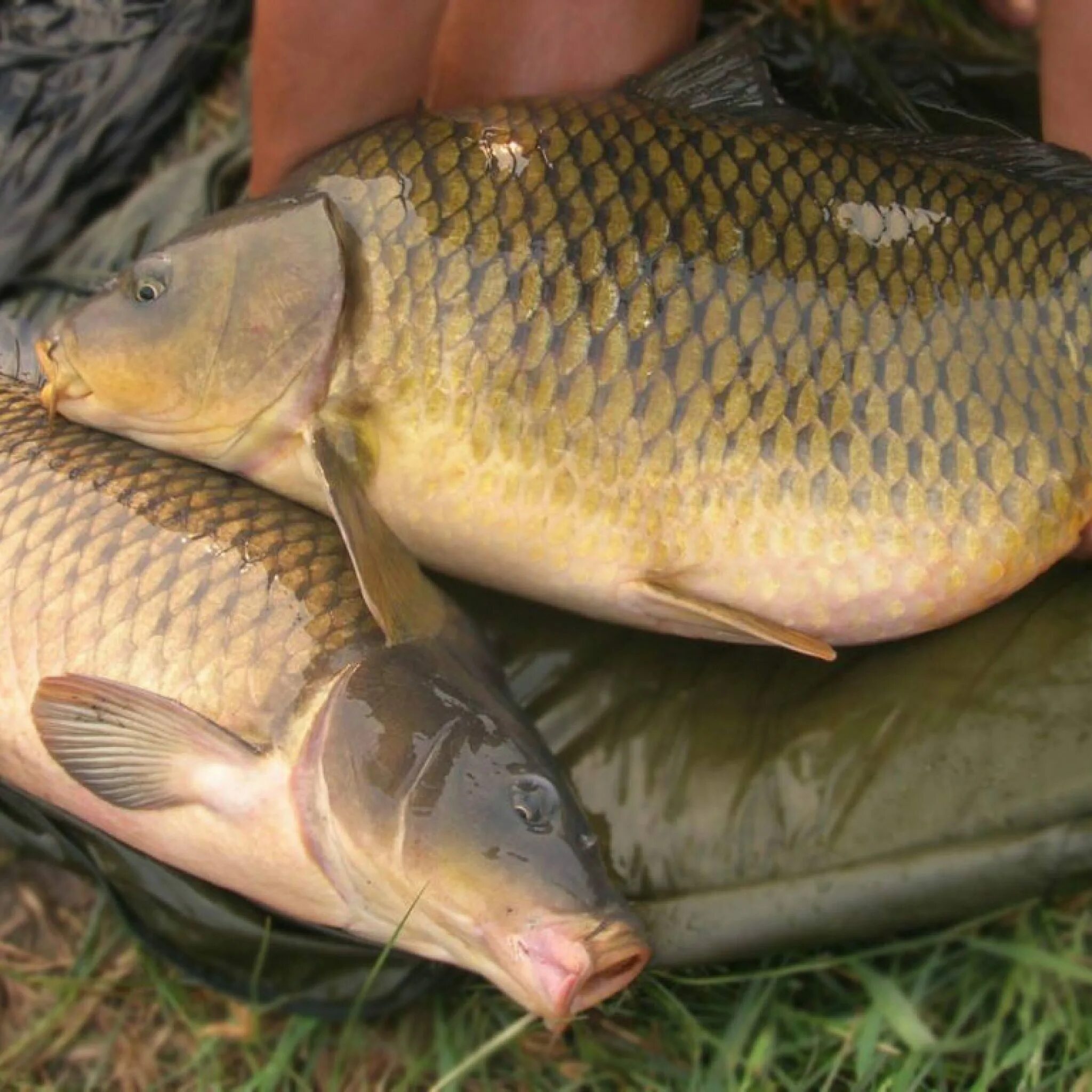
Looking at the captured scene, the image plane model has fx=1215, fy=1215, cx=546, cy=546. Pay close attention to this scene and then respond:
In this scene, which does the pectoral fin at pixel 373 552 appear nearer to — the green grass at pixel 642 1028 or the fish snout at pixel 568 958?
the fish snout at pixel 568 958

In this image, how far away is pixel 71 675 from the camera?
1.58 m

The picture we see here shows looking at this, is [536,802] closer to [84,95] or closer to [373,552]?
[373,552]

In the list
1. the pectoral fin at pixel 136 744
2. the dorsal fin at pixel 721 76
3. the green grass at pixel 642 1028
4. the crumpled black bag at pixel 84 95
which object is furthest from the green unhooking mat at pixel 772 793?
the crumpled black bag at pixel 84 95

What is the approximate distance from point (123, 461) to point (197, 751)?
1.50 ft

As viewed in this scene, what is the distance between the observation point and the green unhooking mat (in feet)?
5.36

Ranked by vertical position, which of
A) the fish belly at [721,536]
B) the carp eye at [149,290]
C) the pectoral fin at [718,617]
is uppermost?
the carp eye at [149,290]

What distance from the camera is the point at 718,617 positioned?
164 centimetres

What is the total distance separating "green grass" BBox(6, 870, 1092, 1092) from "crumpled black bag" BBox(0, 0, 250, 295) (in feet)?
4.06

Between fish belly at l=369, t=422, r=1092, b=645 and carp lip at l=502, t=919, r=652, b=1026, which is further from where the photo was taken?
fish belly at l=369, t=422, r=1092, b=645

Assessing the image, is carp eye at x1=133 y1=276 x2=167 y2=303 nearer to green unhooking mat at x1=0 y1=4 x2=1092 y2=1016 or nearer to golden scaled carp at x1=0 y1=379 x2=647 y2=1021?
golden scaled carp at x1=0 y1=379 x2=647 y2=1021

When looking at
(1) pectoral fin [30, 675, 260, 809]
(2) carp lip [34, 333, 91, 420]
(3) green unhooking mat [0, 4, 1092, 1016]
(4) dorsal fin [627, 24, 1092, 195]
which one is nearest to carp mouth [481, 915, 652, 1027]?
(3) green unhooking mat [0, 4, 1092, 1016]

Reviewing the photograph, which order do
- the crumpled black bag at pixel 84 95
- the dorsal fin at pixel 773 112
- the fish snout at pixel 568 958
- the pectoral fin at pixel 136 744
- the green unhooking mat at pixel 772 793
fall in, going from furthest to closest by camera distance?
the crumpled black bag at pixel 84 95 → the dorsal fin at pixel 773 112 → the green unhooking mat at pixel 772 793 → the pectoral fin at pixel 136 744 → the fish snout at pixel 568 958

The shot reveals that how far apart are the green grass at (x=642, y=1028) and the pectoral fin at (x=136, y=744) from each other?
0.51 metres

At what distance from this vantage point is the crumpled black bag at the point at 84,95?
2.27 meters
